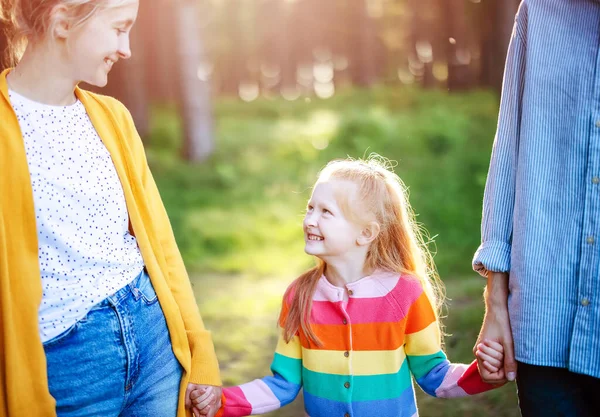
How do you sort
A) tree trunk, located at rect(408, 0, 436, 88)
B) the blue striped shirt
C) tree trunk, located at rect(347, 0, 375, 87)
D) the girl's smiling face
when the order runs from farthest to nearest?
tree trunk, located at rect(347, 0, 375, 87)
tree trunk, located at rect(408, 0, 436, 88)
the girl's smiling face
the blue striped shirt

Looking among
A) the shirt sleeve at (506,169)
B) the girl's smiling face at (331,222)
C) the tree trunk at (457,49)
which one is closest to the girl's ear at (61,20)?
the girl's smiling face at (331,222)

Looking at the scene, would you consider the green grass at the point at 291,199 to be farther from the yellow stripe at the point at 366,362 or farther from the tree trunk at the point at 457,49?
the yellow stripe at the point at 366,362

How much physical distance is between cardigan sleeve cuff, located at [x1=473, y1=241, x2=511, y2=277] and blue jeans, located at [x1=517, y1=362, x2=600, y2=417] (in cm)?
26

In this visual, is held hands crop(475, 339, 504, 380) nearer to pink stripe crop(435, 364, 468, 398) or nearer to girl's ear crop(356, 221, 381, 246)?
pink stripe crop(435, 364, 468, 398)

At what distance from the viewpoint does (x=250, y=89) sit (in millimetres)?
20797

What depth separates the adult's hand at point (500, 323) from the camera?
1849 millimetres

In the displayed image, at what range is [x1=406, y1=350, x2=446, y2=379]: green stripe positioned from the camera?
223 cm

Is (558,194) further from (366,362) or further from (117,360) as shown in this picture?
(117,360)

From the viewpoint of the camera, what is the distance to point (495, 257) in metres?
1.85

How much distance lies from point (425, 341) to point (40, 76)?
1363 mm

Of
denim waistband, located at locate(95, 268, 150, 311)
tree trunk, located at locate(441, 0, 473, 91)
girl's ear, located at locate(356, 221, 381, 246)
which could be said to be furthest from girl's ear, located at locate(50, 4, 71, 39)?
tree trunk, located at locate(441, 0, 473, 91)

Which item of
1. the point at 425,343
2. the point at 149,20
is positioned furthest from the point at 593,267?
the point at 149,20

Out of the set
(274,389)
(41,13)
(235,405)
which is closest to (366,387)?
(274,389)

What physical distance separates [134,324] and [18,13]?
2.95 feet
